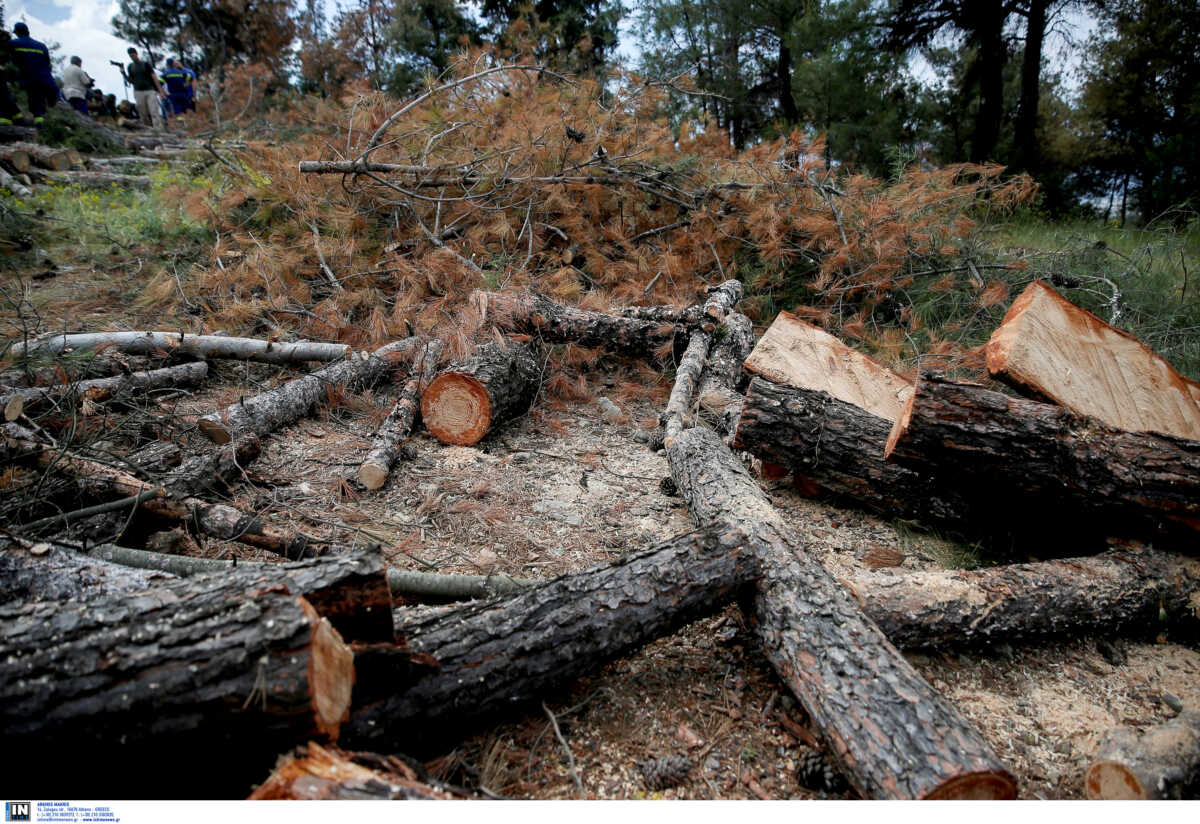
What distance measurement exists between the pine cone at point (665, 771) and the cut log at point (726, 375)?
1.65 metres

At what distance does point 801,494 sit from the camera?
2.70m

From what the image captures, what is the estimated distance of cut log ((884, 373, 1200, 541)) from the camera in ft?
6.38

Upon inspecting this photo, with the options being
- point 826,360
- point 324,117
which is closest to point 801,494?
point 826,360

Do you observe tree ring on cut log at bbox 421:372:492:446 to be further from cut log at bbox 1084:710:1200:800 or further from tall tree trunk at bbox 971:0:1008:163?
tall tree trunk at bbox 971:0:1008:163

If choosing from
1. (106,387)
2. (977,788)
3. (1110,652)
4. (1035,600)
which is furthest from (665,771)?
(106,387)

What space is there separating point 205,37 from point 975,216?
14454mm

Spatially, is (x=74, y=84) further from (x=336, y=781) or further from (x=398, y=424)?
(x=336, y=781)

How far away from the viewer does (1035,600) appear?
1.82 m

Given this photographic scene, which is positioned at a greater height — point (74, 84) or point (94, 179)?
point (74, 84)

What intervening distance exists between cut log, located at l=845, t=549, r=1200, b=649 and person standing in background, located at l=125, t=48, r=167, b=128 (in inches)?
525

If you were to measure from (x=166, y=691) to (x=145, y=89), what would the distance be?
1313cm

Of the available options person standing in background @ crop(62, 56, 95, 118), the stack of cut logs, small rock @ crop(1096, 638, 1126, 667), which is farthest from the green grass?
person standing in background @ crop(62, 56, 95, 118)

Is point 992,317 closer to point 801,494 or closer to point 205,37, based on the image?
point 801,494

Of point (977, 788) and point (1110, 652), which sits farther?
point (1110, 652)
